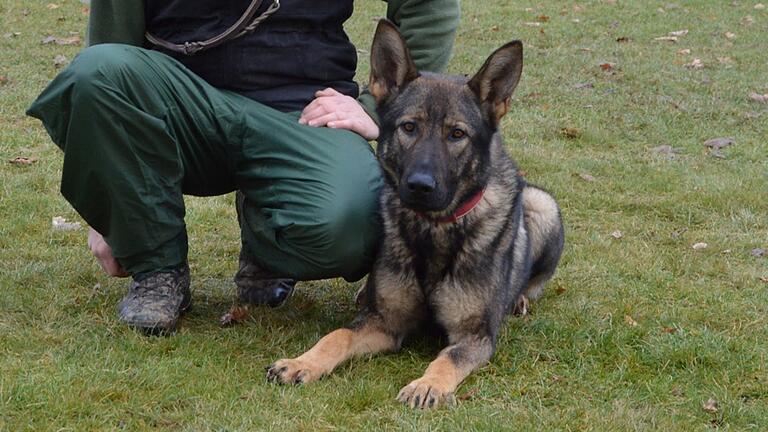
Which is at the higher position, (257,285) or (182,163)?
(182,163)

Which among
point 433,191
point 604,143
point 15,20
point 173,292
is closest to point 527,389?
point 433,191

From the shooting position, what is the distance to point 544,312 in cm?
450

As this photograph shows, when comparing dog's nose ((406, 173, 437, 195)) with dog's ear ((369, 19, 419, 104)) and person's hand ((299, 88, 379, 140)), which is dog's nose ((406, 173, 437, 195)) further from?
person's hand ((299, 88, 379, 140))

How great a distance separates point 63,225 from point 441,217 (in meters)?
2.47

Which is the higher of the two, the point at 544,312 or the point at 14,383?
the point at 14,383

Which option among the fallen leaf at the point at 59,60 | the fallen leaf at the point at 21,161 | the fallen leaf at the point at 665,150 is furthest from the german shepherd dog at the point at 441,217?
the fallen leaf at the point at 59,60

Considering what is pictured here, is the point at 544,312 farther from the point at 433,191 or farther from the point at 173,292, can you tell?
the point at 173,292

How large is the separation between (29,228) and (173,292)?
1622 mm

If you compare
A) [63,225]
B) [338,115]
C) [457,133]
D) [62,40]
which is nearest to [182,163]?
[338,115]

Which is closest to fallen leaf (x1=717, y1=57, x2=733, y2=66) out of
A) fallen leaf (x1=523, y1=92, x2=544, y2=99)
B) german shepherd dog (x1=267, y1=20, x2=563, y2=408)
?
fallen leaf (x1=523, y1=92, x2=544, y2=99)

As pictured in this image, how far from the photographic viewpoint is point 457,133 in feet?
12.1

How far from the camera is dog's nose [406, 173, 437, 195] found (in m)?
3.50

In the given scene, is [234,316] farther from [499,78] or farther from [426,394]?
[499,78]

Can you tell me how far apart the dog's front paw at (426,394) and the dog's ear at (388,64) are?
118 centimetres
